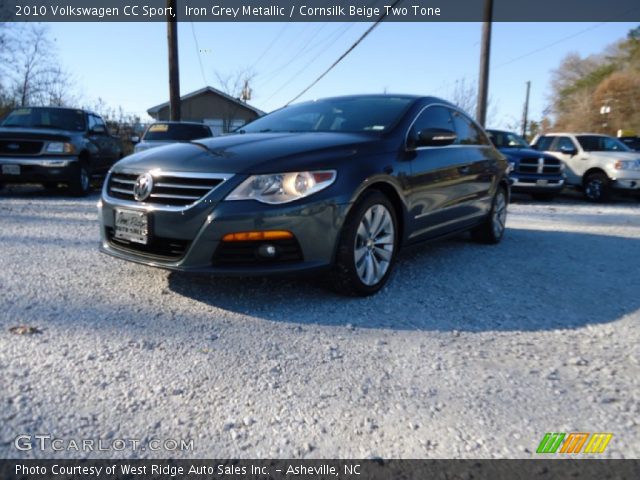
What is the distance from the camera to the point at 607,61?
50.6 m

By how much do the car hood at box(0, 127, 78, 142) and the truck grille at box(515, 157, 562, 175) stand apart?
909cm

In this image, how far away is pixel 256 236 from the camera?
9.86 ft

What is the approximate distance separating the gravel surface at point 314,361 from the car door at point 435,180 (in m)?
0.47

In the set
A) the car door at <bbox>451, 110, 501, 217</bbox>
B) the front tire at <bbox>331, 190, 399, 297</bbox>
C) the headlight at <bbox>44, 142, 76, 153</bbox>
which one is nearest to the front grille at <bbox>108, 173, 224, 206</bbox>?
the front tire at <bbox>331, 190, 399, 297</bbox>

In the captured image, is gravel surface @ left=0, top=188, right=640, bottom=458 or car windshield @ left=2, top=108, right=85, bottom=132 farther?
car windshield @ left=2, top=108, right=85, bottom=132

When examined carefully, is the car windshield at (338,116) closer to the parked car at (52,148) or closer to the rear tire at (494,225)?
the rear tire at (494,225)

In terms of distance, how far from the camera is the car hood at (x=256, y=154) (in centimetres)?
310

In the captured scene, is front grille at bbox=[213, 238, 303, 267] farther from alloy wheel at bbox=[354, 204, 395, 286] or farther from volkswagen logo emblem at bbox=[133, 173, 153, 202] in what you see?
volkswagen logo emblem at bbox=[133, 173, 153, 202]

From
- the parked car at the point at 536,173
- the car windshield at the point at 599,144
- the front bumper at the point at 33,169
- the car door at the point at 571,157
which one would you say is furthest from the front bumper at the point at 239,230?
the car windshield at the point at 599,144

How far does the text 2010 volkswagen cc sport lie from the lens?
3006 millimetres

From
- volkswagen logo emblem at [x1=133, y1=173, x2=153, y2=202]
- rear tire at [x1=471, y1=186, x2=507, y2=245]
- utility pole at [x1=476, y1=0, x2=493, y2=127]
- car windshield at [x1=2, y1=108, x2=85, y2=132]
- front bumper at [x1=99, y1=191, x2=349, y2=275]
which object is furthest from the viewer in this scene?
utility pole at [x1=476, y1=0, x2=493, y2=127]

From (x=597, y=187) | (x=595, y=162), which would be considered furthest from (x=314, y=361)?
(x=595, y=162)

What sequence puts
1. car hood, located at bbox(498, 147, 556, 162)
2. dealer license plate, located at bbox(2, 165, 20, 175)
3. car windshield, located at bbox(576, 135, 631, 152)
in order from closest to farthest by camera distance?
dealer license plate, located at bbox(2, 165, 20, 175)
car hood, located at bbox(498, 147, 556, 162)
car windshield, located at bbox(576, 135, 631, 152)

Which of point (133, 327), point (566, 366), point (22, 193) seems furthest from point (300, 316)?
point (22, 193)
